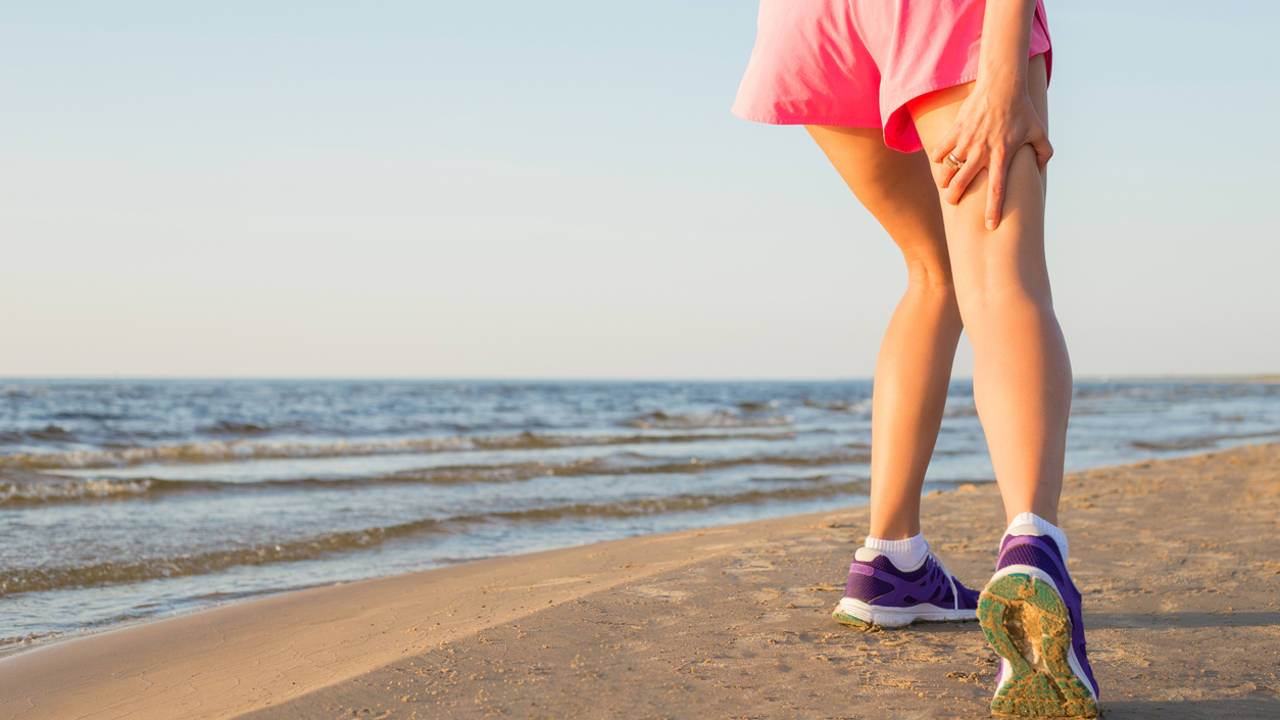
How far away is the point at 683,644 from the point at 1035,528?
71cm

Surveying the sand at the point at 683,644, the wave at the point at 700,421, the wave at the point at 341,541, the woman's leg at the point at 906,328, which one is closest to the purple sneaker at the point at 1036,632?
the sand at the point at 683,644

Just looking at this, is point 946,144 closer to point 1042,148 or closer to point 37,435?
point 1042,148

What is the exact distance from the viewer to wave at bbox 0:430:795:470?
9.51 meters

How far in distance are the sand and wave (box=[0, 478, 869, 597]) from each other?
0.93 m

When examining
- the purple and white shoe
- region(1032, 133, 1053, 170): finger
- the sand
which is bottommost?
the sand

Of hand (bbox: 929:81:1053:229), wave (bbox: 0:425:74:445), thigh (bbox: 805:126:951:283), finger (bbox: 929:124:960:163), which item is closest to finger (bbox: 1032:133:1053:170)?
hand (bbox: 929:81:1053:229)

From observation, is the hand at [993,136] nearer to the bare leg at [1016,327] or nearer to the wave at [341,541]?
the bare leg at [1016,327]

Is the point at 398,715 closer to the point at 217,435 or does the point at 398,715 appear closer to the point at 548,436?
the point at 548,436

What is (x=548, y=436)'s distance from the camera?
12.9m

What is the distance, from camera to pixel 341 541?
181 inches

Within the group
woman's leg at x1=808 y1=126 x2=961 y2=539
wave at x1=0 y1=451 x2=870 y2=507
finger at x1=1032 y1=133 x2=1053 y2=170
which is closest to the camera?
finger at x1=1032 y1=133 x2=1053 y2=170

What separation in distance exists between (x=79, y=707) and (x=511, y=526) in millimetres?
3363

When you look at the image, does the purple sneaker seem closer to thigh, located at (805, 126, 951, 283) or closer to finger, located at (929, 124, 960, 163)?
finger, located at (929, 124, 960, 163)

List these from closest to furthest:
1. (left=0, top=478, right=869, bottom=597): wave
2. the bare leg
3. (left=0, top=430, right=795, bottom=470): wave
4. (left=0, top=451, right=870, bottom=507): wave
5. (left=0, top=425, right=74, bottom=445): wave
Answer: the bare leg, (left=0, top=478, right=869, bottom=597): wave, (left=0, top=451, right=870, bottom=507): wave, (left=0, top=430, right=795, bottom=470): wave, (left=0, top=425, right=74, bottom=445): wave
